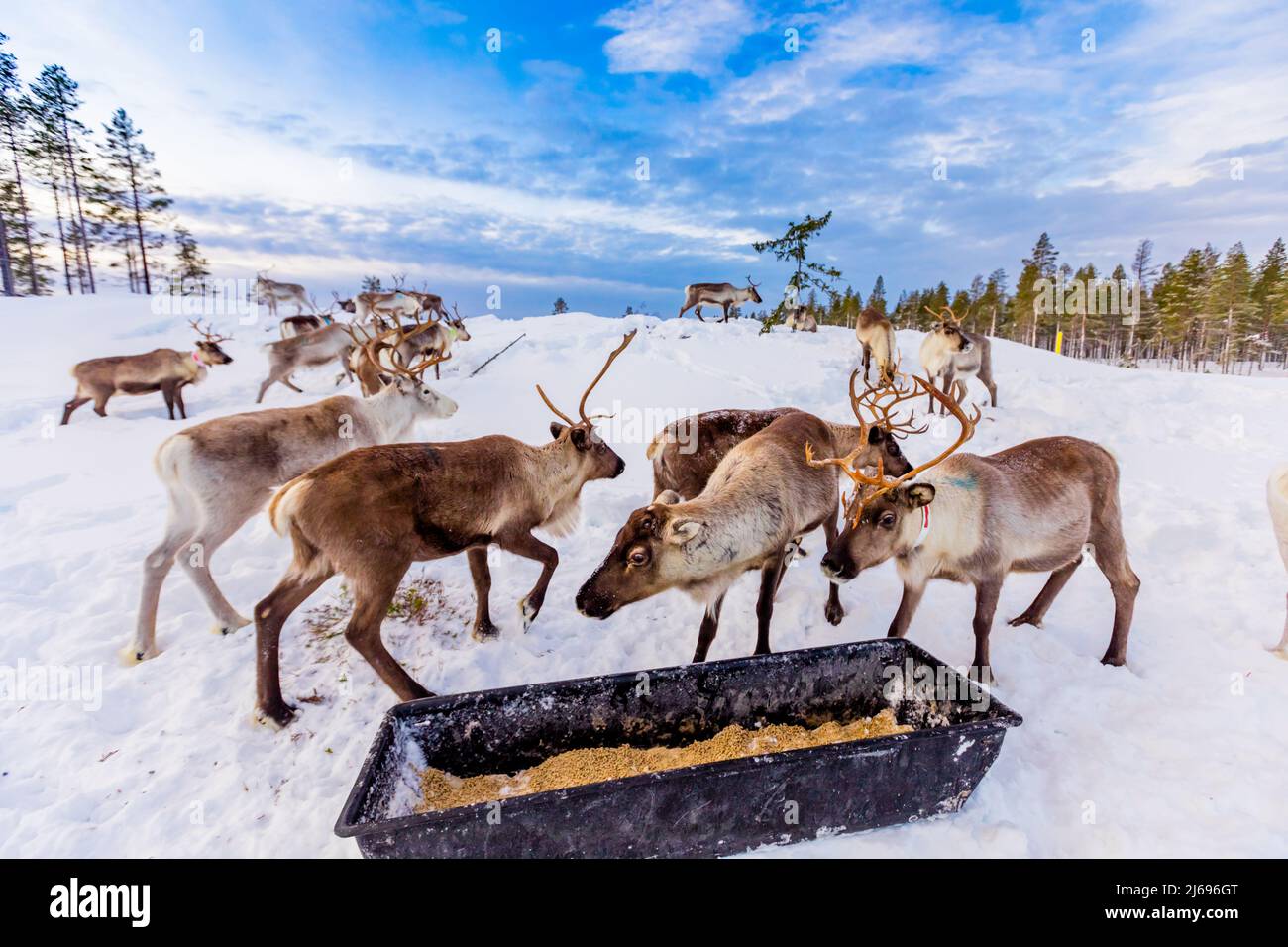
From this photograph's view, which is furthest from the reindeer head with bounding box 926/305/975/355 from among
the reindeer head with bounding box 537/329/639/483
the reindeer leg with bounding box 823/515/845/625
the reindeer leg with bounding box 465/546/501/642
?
the reindeer leg with bounding box 465/546/501/642

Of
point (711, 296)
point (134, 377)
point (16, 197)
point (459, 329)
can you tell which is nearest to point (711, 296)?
point (711, 296)

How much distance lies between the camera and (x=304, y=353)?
12.0m

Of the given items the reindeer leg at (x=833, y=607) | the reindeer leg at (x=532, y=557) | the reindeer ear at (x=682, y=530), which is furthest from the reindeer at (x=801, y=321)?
the reindeer ear at (x=682, y=530)

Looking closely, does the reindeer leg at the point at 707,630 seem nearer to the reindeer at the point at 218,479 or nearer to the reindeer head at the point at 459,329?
the reindeer at the point at 218,479

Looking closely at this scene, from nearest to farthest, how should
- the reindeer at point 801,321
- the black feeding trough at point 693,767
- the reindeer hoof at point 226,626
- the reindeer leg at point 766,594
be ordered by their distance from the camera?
the black feeding trough at point 693,767, the reindeer leg at point 766,594, the reindeer hoof at point 226,626, the reindeer at point 801,321

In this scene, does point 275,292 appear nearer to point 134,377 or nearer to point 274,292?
point 274,292

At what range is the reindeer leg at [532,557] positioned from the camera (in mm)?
4176

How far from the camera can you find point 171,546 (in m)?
4.29

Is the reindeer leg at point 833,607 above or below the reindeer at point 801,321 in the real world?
below

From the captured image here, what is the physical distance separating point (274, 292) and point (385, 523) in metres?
24.9

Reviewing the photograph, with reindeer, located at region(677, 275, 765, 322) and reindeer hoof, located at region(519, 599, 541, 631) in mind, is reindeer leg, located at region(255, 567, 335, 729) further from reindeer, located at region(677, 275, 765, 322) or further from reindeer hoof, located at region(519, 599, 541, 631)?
reindeer, located at region(677, 275, 765, 322)

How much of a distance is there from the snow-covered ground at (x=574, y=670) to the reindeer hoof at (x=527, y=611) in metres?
0.12

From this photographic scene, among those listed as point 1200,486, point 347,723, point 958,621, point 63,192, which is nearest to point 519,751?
point 347,723
